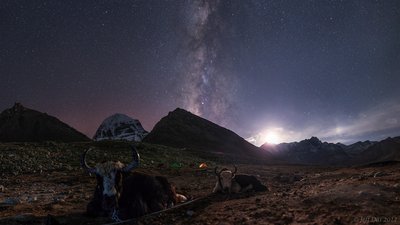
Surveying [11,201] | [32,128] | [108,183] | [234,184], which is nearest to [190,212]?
[108,183]

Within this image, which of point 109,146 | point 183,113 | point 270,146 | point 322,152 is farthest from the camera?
point 270,146

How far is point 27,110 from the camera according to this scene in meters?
118

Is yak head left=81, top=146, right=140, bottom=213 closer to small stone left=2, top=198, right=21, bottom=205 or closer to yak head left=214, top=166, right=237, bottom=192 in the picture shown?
small stone left=2, top=198, right=21, bottom=205

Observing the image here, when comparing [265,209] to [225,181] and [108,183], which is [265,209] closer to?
[108,183]

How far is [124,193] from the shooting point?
10297 mm

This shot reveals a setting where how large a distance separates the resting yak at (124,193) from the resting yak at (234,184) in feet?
13.1

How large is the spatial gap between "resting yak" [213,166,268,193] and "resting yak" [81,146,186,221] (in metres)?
4.00

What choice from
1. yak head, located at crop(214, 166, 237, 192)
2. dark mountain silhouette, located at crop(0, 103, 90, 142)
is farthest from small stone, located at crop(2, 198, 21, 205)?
dark mountain silhouette, located at crop(0, 103, 90, 142)

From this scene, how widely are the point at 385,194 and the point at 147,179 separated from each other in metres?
7.41

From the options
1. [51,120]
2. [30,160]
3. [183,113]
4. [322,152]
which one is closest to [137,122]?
[183,113]

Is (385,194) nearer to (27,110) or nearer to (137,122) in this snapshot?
(27,110)

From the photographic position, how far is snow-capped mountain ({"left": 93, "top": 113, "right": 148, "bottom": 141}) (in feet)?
435

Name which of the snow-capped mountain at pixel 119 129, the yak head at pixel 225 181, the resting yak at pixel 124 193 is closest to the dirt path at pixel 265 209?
the resting yak at pixel 124 193

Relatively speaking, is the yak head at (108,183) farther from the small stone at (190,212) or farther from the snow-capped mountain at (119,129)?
the snow-capped mountain at (119,129)
